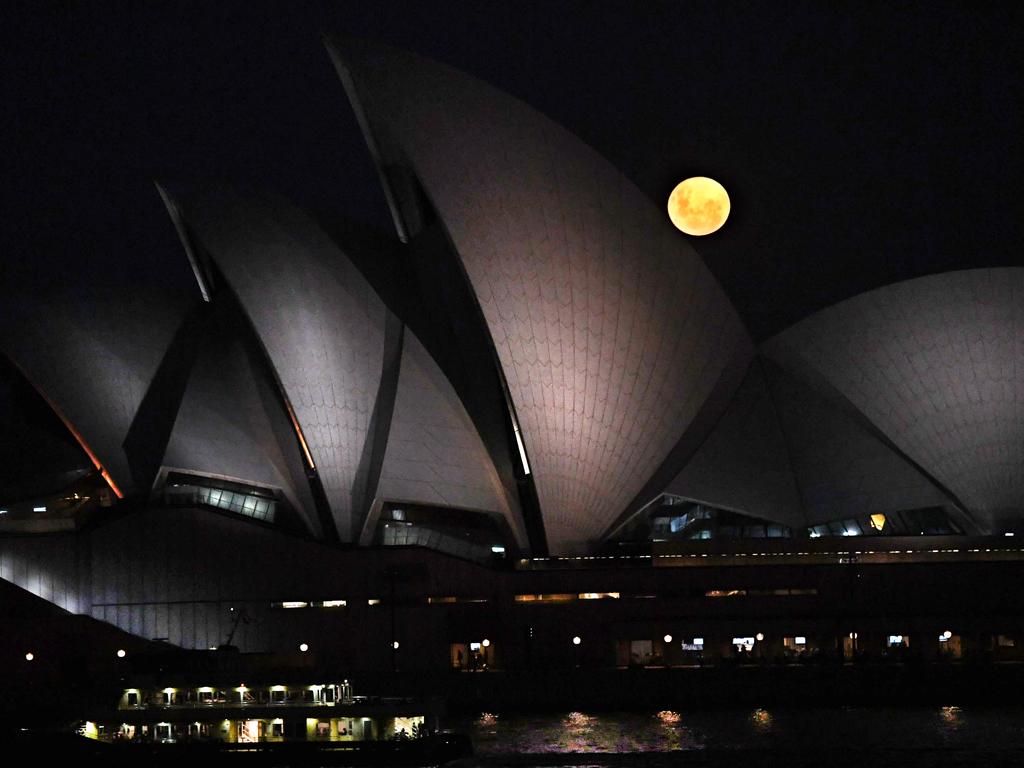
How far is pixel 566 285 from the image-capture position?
4762 cm

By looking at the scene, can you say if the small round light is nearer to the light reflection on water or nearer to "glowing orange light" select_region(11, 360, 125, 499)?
the light reflection on water

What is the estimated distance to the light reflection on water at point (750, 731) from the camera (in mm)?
36969

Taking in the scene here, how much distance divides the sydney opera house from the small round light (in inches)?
28.0

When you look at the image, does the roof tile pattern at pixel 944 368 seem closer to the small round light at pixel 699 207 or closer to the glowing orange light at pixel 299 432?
the small round light at pixel 699 207

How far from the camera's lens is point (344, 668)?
50906mm

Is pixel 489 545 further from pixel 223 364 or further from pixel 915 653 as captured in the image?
pixel 915 653

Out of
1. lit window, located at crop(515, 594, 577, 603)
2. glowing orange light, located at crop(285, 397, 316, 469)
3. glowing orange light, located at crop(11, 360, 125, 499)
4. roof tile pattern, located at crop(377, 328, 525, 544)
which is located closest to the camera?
glowing orange light, located at crop(285, 397, 316, 469)

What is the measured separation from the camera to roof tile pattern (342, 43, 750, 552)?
46688mm

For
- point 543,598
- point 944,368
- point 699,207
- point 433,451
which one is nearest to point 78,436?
point 433,451

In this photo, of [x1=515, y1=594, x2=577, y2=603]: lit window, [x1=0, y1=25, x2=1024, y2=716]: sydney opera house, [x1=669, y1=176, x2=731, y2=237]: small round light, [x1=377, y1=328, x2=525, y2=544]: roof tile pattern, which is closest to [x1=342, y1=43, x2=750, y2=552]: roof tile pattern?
[x1=0, y1=25, x2=1024, y2=716]: sydney opera house

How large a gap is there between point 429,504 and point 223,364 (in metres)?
8.34

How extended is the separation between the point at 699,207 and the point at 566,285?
18.4 ft

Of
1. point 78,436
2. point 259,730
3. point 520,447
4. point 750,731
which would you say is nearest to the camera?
point 259,730

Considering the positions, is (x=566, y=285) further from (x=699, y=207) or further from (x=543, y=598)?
(x=543, y=598)
